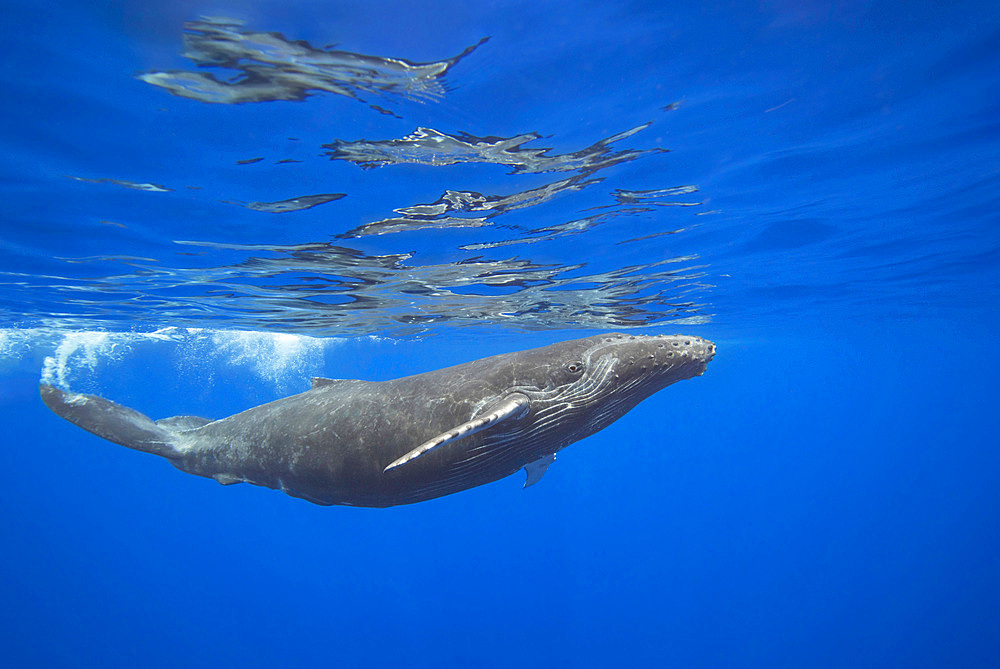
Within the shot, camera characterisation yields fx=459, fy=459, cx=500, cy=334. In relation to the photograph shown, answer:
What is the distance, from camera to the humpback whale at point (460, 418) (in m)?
4.59

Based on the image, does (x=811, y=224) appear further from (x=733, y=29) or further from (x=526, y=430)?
(x=526, y=430)

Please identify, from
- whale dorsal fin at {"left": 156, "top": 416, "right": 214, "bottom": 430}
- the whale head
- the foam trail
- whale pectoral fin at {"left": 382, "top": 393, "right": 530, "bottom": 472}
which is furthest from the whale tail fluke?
the foam trail

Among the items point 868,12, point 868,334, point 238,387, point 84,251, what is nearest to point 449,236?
point 868,12

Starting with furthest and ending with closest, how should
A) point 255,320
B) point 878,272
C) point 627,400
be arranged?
point 255,320 → point 878,272 → point 627,400

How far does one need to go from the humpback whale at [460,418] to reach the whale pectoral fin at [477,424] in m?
0.02

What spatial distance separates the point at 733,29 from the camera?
5.58 metres

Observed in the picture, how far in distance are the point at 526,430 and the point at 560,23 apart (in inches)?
180

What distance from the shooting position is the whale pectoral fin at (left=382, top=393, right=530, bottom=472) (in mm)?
3535

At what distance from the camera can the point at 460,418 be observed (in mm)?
4633

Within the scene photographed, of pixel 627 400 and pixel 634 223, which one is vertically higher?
pixel 634 223

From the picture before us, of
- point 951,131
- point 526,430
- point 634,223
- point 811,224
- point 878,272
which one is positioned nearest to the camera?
point 526,430

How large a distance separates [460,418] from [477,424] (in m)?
0.98

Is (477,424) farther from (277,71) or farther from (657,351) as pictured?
(277,71)

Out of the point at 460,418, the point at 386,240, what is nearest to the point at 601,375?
the point at 460,418
